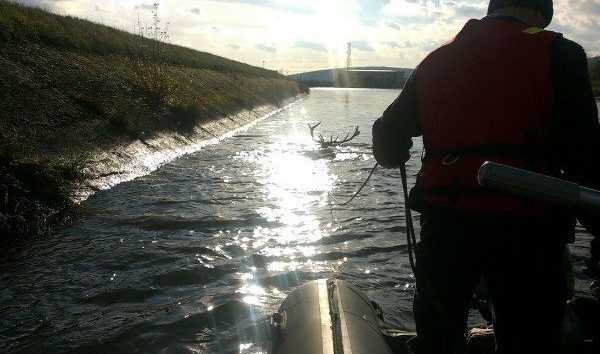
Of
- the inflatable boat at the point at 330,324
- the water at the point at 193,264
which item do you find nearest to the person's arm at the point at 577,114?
the inflatable boat at the point at 330,324

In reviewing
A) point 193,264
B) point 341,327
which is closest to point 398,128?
point 341,327

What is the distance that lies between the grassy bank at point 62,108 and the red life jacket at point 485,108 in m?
6.54

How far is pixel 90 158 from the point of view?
11328 millimetres

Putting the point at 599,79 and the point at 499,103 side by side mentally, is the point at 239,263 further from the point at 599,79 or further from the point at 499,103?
the point at 599,79

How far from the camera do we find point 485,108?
9.43 feet

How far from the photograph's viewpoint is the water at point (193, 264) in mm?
5340

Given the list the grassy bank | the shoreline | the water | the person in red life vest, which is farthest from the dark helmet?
the shoreline

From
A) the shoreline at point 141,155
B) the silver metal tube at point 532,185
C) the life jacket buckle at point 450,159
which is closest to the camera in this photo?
the silver metal tube at point 532,185

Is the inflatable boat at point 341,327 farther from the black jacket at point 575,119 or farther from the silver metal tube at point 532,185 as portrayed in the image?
the silver metal tube at point 532,185

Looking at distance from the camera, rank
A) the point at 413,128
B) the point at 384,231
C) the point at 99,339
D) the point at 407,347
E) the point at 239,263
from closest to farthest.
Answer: the point at 413,128 < the point at 407,347 < the point at 99,339 < the point at 239,263 < the point at 384,231

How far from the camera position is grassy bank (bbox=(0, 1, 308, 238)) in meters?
8.42

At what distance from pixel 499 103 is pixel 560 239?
2.60ft

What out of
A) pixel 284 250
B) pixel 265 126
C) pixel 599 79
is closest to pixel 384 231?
pixel 284 250

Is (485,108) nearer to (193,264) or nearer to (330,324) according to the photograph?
(330,324)
